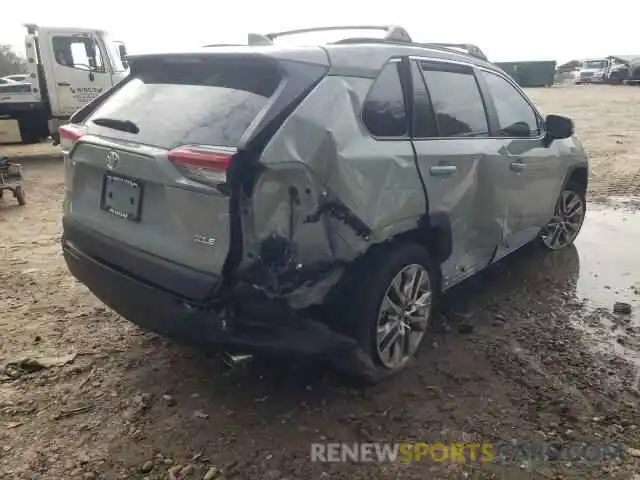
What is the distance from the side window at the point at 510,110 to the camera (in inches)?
153

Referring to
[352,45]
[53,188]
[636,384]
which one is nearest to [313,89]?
[352,45]

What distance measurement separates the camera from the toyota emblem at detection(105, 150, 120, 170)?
2676 mm

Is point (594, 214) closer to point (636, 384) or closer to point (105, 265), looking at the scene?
point (636, 384)

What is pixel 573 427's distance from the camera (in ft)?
8.93

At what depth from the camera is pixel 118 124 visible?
2.82m

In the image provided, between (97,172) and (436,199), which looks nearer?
(97,172)

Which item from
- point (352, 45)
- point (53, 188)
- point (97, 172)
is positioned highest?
point (352, 45)

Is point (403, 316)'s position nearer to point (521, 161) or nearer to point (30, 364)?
point (521, 161)

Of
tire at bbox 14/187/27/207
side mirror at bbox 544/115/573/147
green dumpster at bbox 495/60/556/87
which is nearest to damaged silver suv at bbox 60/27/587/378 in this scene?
side mirror at bbox 544/115/573/147

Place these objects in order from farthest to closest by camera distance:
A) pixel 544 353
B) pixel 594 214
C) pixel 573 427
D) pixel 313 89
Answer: pixel 594 214, pixel 544 353, pixel 573 427, pixel 313 89

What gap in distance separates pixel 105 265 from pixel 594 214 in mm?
5653

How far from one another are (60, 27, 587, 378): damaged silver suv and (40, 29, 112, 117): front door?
9103mm

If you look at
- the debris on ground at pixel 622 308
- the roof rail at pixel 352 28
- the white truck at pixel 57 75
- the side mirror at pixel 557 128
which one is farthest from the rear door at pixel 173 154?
the white truck at pixel 57 75

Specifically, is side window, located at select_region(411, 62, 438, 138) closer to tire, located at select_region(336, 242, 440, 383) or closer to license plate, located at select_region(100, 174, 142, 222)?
tire, located at select_region(336, 242, 440, 383)
